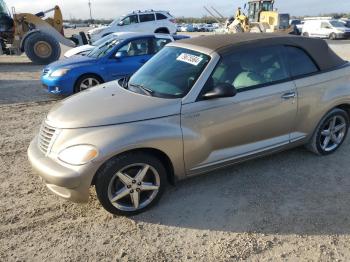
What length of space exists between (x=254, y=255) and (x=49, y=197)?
2.28 metres

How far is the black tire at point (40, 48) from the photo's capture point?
1485cm

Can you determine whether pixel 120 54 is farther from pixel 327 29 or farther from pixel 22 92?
pixel 327 29

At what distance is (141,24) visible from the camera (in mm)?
20359

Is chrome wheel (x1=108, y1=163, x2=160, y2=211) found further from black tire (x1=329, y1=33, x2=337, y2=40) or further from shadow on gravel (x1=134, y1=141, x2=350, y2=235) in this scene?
black tire (x1=329, y1=33, x2=337, y2=40)

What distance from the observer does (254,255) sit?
3.10 metres

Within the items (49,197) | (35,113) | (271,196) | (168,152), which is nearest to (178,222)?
(168,152)

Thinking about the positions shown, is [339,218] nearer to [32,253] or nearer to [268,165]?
[268,165]

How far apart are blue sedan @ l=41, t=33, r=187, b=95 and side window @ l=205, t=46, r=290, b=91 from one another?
14.9ft

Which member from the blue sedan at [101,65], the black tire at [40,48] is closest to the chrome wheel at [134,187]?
the blue sedan at [101,65]

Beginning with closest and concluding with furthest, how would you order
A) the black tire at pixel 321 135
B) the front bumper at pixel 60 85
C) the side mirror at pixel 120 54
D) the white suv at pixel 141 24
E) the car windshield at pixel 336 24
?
the black tire at pixel 321 135, the front bumper at pixel 60 85, the side mirror at pixel 120 54, the white suv at pixel 141 24, the car windshield at pixel 336 24

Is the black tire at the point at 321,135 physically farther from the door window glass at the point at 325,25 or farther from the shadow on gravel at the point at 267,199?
the door window glass at the point at 325,25

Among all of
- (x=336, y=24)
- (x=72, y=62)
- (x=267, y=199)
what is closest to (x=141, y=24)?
(x=72, y=62)

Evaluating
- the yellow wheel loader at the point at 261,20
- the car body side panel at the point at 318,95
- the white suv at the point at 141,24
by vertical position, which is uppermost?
the car body side panel at the point at 318,95

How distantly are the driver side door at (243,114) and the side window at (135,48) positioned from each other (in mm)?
5183
